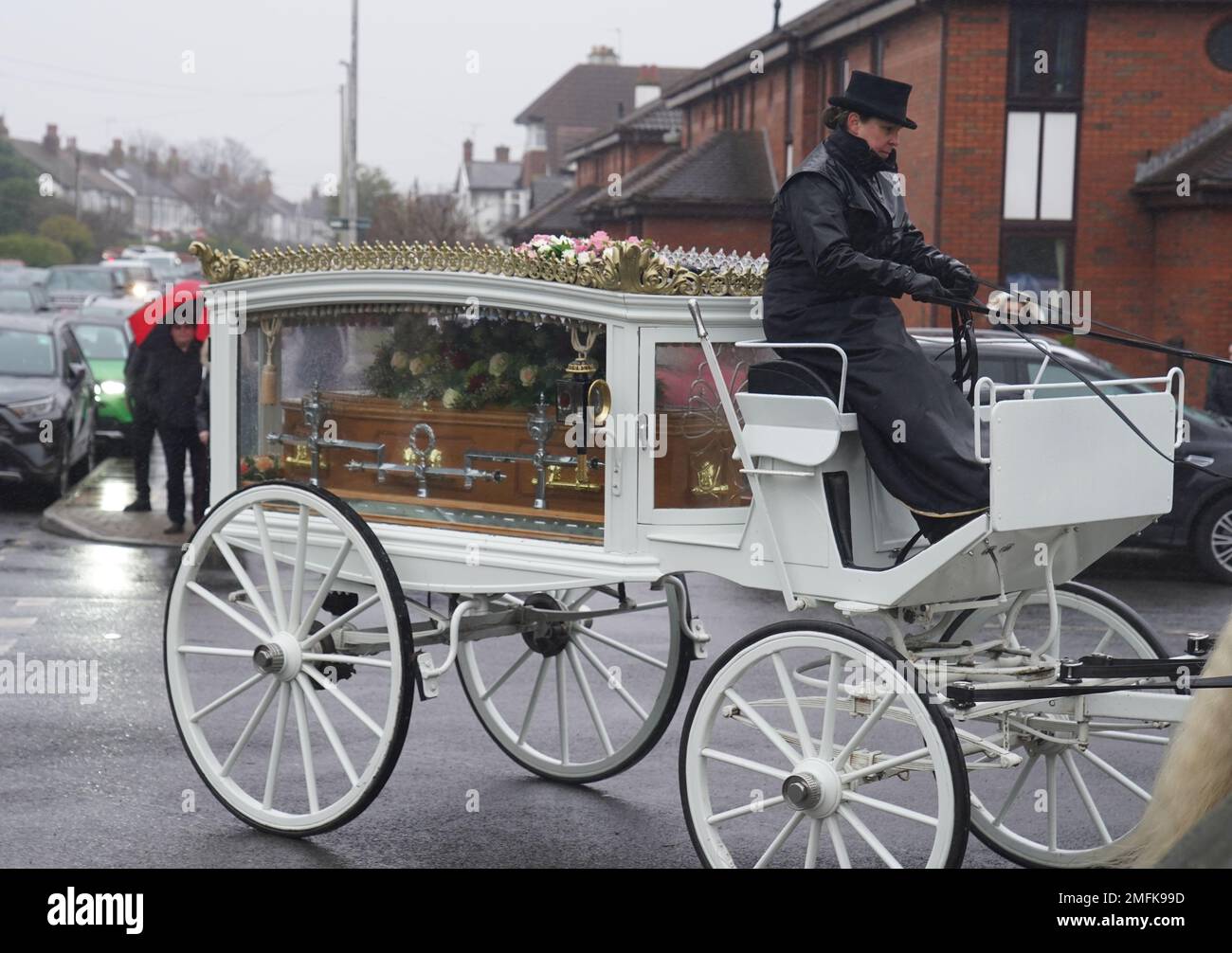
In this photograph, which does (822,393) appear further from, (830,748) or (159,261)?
(159,261)

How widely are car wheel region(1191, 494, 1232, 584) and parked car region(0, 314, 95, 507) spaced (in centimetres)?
1015

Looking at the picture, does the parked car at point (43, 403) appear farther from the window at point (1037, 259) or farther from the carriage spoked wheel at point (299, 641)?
the window at point (1037, 259)

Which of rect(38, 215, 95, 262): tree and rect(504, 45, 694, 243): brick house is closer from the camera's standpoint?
rect(504, 45, 694, 243): brick house

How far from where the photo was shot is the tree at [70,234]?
266 feet

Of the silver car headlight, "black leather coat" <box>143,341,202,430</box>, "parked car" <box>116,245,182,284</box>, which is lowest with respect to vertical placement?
the silver car headlight

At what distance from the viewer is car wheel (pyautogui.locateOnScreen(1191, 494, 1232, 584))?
12.2 meters

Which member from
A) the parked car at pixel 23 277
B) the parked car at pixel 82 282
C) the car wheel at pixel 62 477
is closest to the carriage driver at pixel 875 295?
the car wheel at pixel 62 477

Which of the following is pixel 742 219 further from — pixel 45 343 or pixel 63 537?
pixel 63 537

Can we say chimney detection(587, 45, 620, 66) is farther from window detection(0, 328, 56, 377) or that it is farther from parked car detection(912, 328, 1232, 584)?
parked car detection(912, 328, 1232, 584)

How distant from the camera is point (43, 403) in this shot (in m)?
15.2

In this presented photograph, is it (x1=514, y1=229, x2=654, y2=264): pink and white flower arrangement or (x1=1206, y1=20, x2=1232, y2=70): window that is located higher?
(x1=1206, y1=20, x2=1232, y2=70): window

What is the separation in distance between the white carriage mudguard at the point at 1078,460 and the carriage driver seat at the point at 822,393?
22.2 inches

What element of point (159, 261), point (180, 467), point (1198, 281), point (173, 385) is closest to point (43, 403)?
point (180, 467)

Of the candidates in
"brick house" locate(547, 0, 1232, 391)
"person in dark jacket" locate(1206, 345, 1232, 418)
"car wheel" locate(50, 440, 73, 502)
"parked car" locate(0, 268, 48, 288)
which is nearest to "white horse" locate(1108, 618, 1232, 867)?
"person in dark jacket" locate(1206, 345, 1232, 418)
